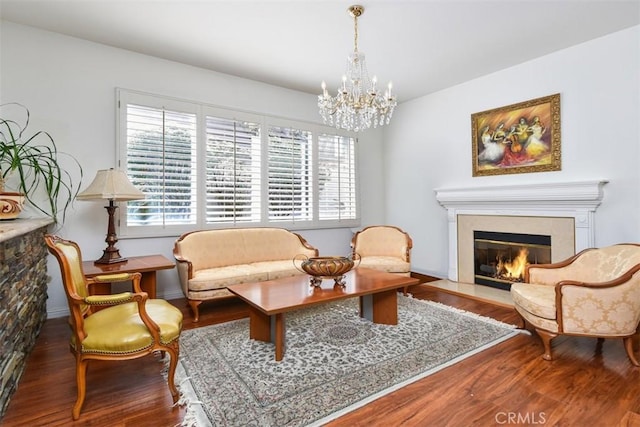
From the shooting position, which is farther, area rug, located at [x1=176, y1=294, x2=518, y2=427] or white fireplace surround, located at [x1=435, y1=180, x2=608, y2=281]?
white fireplace surround, located at [x1=435, y1=180, x2=608, y2=281]

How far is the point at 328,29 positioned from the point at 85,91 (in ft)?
8.90

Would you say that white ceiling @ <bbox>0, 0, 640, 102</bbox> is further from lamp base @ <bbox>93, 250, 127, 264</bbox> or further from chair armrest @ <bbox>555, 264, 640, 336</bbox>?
chair armrest @ <bbox>555, 264, 640, 336</bbox>

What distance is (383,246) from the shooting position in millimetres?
4734

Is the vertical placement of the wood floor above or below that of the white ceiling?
below

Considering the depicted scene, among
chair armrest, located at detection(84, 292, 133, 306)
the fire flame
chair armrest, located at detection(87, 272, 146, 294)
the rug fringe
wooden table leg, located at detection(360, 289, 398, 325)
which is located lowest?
the rug fringe

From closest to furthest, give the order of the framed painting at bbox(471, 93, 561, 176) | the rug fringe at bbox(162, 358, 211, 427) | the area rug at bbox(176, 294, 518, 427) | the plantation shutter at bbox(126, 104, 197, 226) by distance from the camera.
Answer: the rug fringe at bbox(162, 358, 211, 427)
the area rug at bbox(176, 294, 518, 427)
the plantation shutter at bbox(126, 104, 197, 226)
the framed painting at bbox(471, 93, 561, 176)

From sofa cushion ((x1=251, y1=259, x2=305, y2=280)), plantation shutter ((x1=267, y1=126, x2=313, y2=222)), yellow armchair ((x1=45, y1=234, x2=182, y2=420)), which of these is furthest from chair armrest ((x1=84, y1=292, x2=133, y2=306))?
plantation shutter ((x1=267, y1=126, x2=313, y2=222))

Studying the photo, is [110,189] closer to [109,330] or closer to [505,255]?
[109,330]

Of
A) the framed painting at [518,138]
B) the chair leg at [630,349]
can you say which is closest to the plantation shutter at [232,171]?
the framed painting at [518,138]

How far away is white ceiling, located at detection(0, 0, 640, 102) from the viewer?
2.88 m

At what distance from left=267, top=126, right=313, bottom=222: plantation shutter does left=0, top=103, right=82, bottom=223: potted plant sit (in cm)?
233

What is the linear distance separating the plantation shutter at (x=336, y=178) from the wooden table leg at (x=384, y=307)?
2.26 metres

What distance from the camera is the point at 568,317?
2387 mm

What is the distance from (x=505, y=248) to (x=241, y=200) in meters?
3.71
